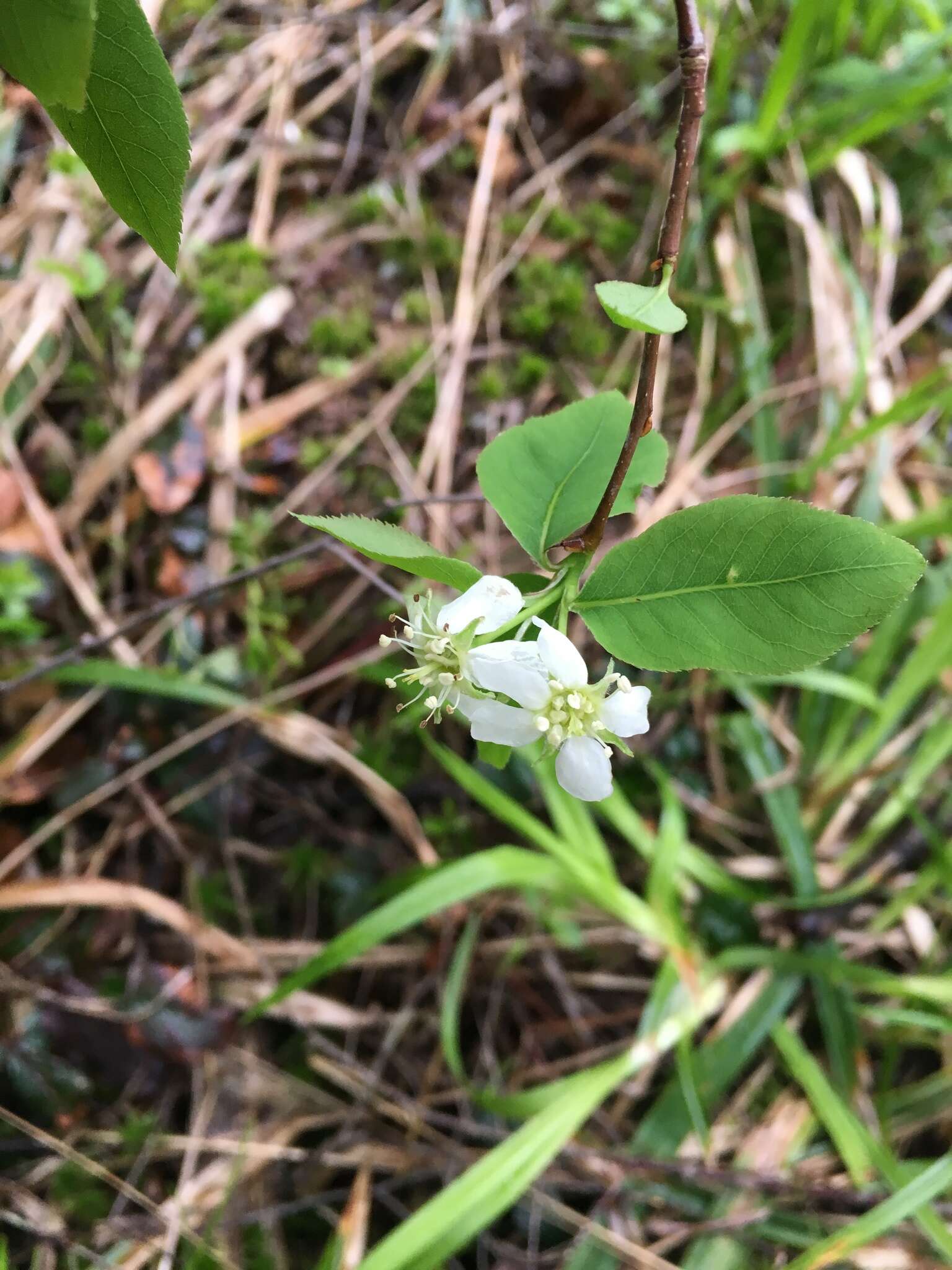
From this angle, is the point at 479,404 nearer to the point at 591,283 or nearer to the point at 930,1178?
the point at 591,283

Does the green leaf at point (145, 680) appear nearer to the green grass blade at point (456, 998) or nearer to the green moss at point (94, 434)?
the green moss at point (94, 434)

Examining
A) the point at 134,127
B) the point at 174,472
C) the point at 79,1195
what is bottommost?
the point at 79,1195

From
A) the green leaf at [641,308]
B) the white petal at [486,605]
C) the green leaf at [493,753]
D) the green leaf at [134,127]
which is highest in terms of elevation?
the green leaf at [134,127]

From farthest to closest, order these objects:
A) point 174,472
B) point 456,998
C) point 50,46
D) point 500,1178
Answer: point 174,472
point 456,998
point 500,1178
point 50,46

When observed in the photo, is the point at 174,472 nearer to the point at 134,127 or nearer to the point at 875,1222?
the point at 134,127

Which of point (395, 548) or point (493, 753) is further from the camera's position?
point (493, 753)

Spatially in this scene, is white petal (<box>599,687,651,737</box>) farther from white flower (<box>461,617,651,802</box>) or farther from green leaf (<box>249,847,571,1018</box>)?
green leaf (<box>249,847,571,1018</box>)

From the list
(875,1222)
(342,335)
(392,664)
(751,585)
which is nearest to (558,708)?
(751,585)

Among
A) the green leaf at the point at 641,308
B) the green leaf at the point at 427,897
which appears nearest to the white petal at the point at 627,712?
the green leaf at the point at 641,308
